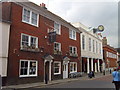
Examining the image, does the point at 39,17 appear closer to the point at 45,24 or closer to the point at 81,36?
the point at 45,24

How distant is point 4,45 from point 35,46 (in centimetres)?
402

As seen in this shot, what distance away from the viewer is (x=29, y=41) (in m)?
16.3

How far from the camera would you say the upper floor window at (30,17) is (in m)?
16.2

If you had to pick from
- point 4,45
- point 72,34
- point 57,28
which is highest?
point 57,28

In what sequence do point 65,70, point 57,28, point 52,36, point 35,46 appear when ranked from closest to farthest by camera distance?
point 35,46
point 52,36
point 57,28
point 65,70

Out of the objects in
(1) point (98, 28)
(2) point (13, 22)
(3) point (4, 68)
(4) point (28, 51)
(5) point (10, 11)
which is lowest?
(3) point (4, 68)

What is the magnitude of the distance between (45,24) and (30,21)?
8.49 feet

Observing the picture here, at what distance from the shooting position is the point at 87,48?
100 feet

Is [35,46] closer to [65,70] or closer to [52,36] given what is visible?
[52,36]

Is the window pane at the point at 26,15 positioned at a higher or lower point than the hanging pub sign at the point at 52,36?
higher

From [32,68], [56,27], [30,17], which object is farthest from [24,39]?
[56,27]

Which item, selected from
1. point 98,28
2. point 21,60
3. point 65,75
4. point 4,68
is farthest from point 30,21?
point 98,28

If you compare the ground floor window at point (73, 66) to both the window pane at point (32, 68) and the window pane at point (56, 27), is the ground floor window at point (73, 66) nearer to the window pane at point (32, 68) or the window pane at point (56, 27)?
the window pane at point (56, 27)

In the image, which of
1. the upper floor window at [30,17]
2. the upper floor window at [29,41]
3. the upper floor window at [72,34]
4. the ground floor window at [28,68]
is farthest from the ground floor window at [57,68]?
the upper floor window at [30,17]
